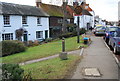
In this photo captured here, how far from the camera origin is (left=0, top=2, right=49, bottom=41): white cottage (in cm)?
2372

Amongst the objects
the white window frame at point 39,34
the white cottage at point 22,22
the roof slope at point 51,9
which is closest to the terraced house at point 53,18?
the roof slope at point 51,9

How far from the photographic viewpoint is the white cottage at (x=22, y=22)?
934 inches

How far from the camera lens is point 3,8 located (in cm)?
2433

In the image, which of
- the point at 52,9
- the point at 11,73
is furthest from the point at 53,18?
the point at 11,73

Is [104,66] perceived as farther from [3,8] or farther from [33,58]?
[3,8]

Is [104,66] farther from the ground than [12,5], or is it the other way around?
[12,5]

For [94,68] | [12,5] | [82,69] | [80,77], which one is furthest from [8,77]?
[12,5]

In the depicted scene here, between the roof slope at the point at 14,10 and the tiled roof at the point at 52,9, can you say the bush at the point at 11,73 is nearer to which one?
the roof slope at the point at 14,10

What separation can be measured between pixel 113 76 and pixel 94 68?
1295 millimetres

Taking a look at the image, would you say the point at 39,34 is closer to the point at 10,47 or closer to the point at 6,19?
the point at 6,19

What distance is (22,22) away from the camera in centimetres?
2670

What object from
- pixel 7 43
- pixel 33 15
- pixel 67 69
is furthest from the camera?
pixel 33 15

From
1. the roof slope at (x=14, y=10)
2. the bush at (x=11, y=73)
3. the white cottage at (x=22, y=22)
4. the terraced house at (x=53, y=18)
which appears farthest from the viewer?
the terraced house at (x=53, y=18)

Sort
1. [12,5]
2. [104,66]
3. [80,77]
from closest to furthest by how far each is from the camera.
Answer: [80,77], [104,66], [12,5]
